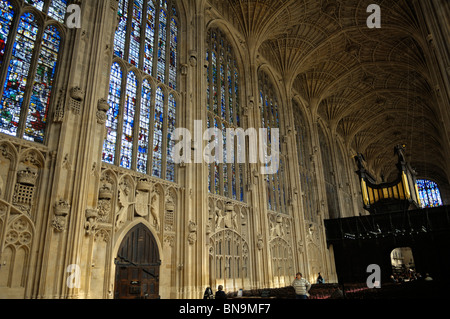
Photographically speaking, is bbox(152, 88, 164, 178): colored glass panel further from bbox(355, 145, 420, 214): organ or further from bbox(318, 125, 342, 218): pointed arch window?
bbox(355, 145, 420, 214): organ

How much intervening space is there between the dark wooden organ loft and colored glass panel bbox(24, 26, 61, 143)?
22093 mm

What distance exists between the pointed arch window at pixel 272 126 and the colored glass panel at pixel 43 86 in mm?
14016

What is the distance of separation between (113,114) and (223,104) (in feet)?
27.3

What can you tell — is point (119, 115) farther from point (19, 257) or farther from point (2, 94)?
point (19, 257)

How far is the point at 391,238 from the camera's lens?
981 inches

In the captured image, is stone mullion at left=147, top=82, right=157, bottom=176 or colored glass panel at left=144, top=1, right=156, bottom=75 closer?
stone mullion at left=147, top=82, right=157, bottom=176

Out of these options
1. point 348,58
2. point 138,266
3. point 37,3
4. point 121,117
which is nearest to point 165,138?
point 121,117

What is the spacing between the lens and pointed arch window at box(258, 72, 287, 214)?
2155cm

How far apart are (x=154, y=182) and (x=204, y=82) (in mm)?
6286

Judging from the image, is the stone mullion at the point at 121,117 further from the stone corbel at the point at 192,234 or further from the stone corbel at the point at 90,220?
the stone corbel at the point at 192,234

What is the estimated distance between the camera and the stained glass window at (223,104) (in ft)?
54.4

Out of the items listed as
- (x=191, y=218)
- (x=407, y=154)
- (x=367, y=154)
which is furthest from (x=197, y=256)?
(x=407, y=154)

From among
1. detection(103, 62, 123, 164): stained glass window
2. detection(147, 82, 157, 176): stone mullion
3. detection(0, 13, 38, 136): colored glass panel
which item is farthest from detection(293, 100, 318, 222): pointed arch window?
detection(0, 13, 38, 136): colored glass panel

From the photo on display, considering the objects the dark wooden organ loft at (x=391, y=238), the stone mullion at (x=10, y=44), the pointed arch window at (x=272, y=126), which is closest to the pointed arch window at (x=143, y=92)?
the stone mullion at (x=10, y=44)
